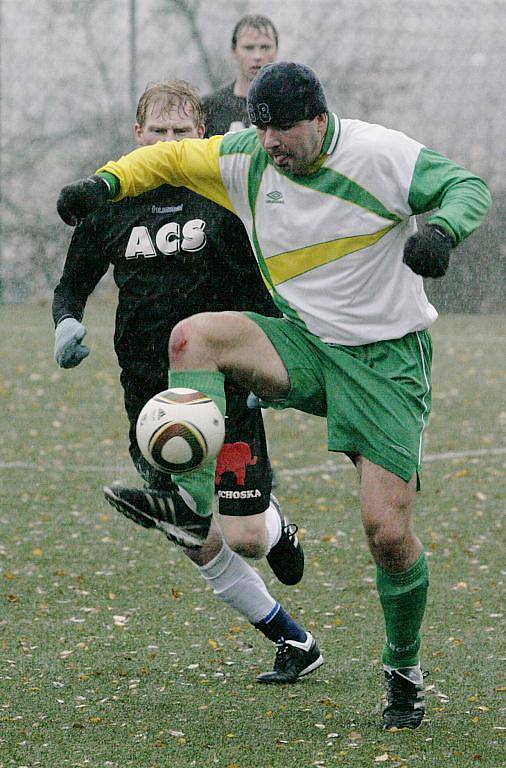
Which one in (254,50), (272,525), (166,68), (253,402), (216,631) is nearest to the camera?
(253,402)

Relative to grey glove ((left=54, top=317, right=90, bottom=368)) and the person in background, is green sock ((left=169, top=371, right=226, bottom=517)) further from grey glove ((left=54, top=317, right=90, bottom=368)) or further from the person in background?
the person in background

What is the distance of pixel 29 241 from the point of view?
13719 millimetres

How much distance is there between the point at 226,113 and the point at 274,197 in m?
3.15

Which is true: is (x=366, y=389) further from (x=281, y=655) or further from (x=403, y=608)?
(x=281, y=655)

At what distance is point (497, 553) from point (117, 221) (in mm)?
2860

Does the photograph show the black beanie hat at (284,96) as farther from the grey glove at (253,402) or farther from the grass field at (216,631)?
the grass field at (216,631)

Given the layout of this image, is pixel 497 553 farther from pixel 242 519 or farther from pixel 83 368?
pixel 83 368

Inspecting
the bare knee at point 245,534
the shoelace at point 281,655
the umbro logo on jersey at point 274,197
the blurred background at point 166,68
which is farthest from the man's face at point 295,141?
the blurred background at point 166,68

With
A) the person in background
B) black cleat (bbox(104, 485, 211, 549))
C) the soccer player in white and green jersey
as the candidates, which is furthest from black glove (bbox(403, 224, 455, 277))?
the person in background

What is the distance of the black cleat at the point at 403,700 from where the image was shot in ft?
12.8

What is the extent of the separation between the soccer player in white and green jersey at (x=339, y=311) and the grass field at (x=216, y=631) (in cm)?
32

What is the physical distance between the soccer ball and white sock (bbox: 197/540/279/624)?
1002 mm

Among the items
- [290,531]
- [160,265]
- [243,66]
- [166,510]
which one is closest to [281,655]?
[290,531]

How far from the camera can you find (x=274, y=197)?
397 cm
